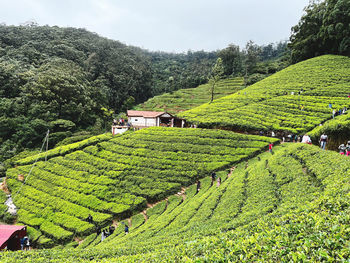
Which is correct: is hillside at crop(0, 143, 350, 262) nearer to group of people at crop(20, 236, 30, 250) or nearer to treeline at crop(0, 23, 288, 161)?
group of people at crop(20, 236, 30, 250)

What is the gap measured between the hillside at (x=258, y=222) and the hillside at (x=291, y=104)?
946cm

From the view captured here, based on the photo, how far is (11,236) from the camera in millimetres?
16297

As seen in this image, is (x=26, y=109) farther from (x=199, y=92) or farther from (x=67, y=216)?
(x=199, y=92)

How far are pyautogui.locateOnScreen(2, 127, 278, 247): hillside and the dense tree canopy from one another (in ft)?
131

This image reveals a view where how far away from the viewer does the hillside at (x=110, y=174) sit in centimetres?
1992

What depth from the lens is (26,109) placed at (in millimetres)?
42375

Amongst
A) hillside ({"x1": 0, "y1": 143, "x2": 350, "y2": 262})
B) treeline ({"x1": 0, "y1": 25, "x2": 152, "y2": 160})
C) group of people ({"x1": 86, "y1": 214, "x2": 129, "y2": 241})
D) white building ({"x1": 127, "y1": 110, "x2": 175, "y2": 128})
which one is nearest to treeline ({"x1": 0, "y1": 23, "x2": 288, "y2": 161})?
treeline ({"x1": 0, "y1": 25, "x2": 152, "y2": 160})

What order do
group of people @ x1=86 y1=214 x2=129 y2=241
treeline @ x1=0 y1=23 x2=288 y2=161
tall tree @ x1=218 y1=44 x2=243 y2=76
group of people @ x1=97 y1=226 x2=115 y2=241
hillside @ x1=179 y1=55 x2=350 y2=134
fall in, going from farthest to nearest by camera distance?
tall tree @ x1=218 y1=44 x2=243 y2=76
treeline @ x1=0 y1=23 x2=288 y2=161
hillside @ x1=179 y1=55 x2=350 y2=134
group of people @ x1=97 y1=226 x2=115 y2=241
group of people @ x1=86 y1=214 x2=129 y2=241

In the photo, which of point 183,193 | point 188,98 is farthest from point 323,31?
point 183,193

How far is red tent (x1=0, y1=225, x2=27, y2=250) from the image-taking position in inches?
609

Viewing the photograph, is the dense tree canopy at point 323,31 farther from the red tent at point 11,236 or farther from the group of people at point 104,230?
the red tent at point 11,236

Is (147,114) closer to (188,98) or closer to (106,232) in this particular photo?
(106,232)

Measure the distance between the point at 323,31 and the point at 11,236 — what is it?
6640 centimetres

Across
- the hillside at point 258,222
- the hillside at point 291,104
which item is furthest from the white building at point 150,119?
the hillside at point 258,222
